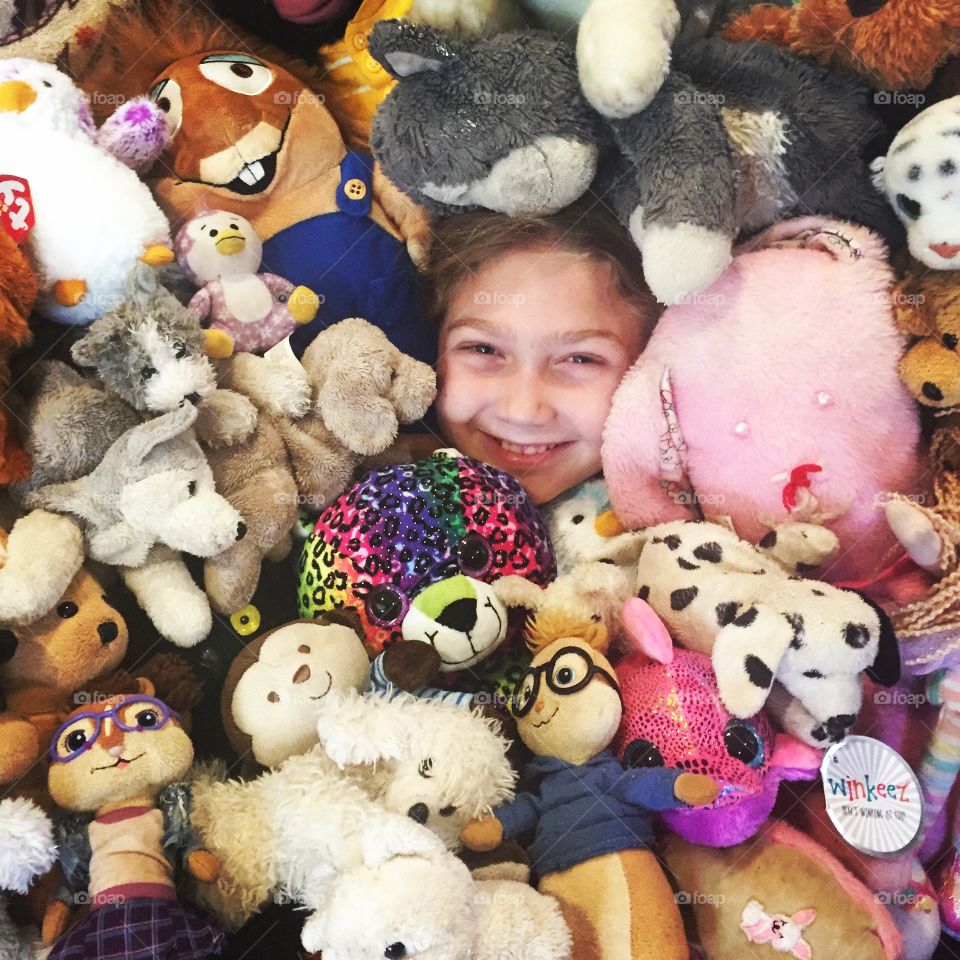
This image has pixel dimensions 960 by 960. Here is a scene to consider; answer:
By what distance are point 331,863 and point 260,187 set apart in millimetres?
829

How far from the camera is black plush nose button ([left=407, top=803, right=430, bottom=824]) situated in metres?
0.90

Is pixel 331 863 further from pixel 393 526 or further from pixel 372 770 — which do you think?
pixel 393 526

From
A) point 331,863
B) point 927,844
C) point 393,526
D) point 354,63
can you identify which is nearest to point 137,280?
point 393,526

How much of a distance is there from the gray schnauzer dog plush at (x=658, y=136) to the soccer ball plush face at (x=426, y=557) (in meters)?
0.33

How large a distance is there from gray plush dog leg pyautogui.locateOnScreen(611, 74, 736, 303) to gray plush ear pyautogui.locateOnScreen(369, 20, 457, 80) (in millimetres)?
227

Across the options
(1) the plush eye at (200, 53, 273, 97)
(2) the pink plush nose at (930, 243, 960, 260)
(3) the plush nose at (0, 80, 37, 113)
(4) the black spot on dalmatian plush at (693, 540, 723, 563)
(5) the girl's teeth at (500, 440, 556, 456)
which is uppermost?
(3) the plush nose at (0, 80, 37, 113)

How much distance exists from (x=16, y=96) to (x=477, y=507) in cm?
69

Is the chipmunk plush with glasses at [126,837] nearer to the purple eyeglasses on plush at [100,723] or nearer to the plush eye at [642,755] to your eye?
the purple eyeglasses on plush at [100,723]

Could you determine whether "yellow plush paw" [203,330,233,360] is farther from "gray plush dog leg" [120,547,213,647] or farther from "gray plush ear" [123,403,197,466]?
"gray plush dog leg" [120,547,213,647]

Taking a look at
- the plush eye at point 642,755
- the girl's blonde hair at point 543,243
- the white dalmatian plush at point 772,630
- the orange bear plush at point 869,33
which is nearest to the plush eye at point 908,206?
the orange bear plush at point 869,33

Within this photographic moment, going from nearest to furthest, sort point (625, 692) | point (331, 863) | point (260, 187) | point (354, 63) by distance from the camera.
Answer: point (331, 863) → point (625, 692) → point (260, 187) → point (354, 63)

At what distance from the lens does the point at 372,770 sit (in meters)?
0.95

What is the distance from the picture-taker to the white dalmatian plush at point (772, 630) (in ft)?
3.17

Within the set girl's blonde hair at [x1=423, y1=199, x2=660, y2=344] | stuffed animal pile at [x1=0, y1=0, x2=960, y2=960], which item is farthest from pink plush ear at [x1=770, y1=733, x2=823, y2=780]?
girl's blonde hair at [x1=423, y1=199, x2=660, y2=344]
